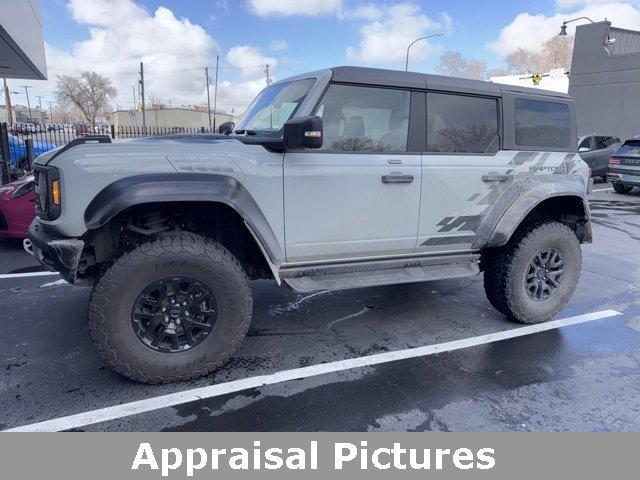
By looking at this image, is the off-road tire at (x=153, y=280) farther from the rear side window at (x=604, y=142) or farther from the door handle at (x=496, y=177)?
the rear side window at (x=604, y=142)

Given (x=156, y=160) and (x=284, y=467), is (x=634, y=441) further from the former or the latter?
(x=156, y=160)

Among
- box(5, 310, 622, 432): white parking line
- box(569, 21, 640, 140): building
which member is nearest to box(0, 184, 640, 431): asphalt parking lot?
box(5, 310, 622, 432): white parking line

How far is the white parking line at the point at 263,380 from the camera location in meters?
2.67

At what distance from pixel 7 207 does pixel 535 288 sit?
6.43 m

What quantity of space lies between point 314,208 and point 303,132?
0.62m

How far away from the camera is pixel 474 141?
390 centimetres

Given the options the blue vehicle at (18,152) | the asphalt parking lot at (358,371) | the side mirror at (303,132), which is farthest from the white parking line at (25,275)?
the blue vehicle at (18,152)

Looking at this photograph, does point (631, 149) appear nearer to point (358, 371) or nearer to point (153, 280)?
point (358, 371)

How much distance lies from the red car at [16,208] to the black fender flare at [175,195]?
403cm

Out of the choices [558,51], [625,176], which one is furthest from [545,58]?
[625,176]

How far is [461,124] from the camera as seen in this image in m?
3.86

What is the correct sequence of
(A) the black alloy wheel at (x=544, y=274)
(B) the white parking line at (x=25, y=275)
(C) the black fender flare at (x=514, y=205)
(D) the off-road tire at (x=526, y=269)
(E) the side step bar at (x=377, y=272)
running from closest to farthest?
(E) the side step bar at (x=377, y=272)
(C) the black fender flare at (x=514, y=205)
(D) the off-road tire at (x=526, y=269)
(A) the black alloy wheel at (x=544, y=274)
(B) the white parking line at (x=25, y=275)

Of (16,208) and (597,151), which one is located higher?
(597,151)

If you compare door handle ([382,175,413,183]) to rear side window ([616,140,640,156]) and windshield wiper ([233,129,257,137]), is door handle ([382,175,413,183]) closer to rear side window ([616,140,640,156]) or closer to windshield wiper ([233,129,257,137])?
windshield wiper ([233,129,257,137])
